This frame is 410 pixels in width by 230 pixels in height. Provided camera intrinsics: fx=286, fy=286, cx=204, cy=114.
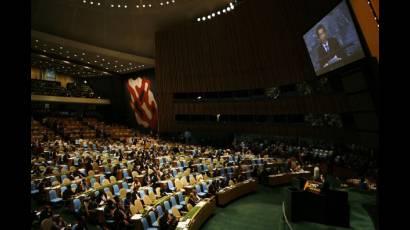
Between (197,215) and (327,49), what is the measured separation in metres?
Answer: 7.74

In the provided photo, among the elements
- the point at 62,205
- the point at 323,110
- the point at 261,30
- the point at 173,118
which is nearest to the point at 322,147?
the point at 323,110

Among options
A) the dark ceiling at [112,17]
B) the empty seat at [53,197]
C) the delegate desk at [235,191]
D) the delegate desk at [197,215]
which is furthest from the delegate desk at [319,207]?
the dark ceiling at [112,17]

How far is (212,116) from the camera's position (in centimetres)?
2381

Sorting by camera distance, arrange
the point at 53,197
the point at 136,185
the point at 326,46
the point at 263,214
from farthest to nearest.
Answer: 1. the point at 326,46
2. the point at 136,185
3. the point at 263,214
4. the point at 53,197

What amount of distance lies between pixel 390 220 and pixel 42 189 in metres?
10.0

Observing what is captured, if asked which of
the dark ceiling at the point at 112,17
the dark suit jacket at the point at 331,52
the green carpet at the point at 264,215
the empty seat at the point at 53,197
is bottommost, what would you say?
the green carpet at the point at 264,215

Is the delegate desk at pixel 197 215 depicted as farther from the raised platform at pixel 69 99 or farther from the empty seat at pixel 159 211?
the raised platform at pixel 69 99

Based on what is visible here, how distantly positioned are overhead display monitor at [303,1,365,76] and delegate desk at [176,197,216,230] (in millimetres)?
6443

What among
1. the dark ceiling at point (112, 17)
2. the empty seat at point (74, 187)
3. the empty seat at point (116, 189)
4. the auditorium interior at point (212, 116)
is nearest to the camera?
the auditorium interior at point (212, 116)

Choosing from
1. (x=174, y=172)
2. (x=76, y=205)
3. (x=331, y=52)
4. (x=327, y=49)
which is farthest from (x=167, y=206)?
(x=327, y=49)

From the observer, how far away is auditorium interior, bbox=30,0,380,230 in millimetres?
8125

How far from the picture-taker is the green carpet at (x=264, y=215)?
7.62 meters

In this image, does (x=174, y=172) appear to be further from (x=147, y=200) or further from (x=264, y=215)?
(x=264, y=215)

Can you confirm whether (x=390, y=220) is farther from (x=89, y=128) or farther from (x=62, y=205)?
(x=89, y=128)
